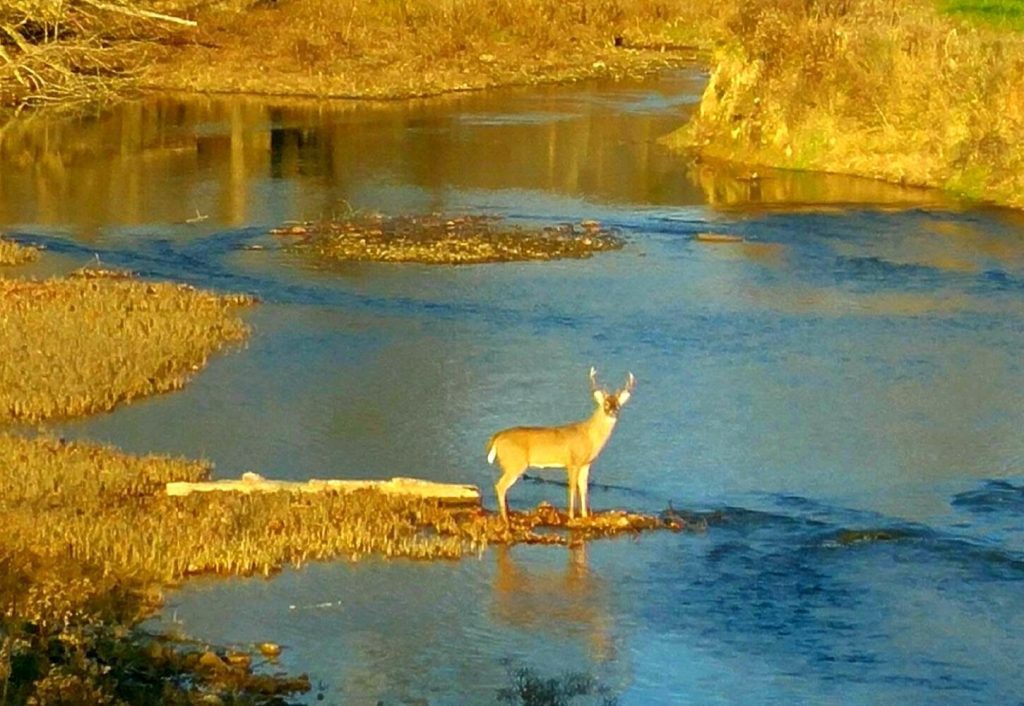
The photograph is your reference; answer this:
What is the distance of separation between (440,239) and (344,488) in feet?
46.3

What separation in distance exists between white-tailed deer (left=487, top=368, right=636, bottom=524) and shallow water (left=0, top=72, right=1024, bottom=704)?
1.98 ft

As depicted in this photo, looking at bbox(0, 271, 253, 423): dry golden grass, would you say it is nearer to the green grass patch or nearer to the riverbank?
the riverbank

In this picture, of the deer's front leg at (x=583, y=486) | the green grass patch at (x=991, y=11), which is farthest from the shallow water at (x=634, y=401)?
the green grass patch at (x=991, y=11)

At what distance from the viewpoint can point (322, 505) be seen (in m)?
14.3

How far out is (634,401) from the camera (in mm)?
18922

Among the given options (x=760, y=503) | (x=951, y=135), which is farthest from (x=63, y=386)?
(x=951, y=135)

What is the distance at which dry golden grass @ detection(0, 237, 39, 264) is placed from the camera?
2620cm

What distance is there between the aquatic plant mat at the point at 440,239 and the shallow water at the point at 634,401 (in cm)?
63

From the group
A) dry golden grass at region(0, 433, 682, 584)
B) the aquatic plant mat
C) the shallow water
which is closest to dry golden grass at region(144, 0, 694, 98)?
the shallow water

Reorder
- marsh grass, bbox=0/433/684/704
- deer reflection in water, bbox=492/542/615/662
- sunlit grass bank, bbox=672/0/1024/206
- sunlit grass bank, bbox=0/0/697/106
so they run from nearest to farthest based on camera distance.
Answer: marsh grass, bbox=0/433/684/704
deer reflection in water, bbox=492/542/615/662
sunlit grass bank, bbox=672/0/1024/206
sunlit grass bank, bbox=0/0/697/106

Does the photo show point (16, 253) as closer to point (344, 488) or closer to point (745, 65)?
point (344, 488)

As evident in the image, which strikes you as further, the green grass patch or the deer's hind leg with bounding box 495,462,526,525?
the green grass patch

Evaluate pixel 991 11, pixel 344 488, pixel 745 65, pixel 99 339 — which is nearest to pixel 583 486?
pixel 344 488

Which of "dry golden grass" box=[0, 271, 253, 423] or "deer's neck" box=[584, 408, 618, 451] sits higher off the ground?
"deer's neck" box=[584, 408, 618, 451]
